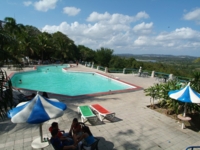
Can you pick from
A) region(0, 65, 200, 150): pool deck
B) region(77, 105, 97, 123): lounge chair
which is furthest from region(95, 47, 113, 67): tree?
region(77, 105, 97, 123): lounge chair

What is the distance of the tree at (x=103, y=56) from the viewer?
4344 centimetres

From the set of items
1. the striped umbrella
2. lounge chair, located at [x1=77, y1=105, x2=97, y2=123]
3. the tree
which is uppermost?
the tree

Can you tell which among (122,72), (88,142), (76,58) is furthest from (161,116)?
(76,58)

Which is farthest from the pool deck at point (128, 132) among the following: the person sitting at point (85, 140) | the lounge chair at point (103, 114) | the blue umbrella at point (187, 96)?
the blue umbrella at point (187, 96)

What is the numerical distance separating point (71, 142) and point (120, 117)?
327 cm

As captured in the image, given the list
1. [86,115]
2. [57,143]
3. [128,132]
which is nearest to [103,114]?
[86,115]

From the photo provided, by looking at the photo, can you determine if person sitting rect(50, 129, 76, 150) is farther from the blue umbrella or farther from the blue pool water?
the blue pool water

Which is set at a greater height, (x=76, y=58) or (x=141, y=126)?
(x=76, y=58)

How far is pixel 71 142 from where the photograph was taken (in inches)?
165

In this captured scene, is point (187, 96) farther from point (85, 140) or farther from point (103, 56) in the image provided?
point (103, 56)

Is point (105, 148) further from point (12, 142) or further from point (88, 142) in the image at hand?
point (12, 142)

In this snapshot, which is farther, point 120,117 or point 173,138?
point 120,117

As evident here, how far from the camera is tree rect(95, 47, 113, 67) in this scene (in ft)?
143

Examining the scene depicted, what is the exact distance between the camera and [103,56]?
43469mm
